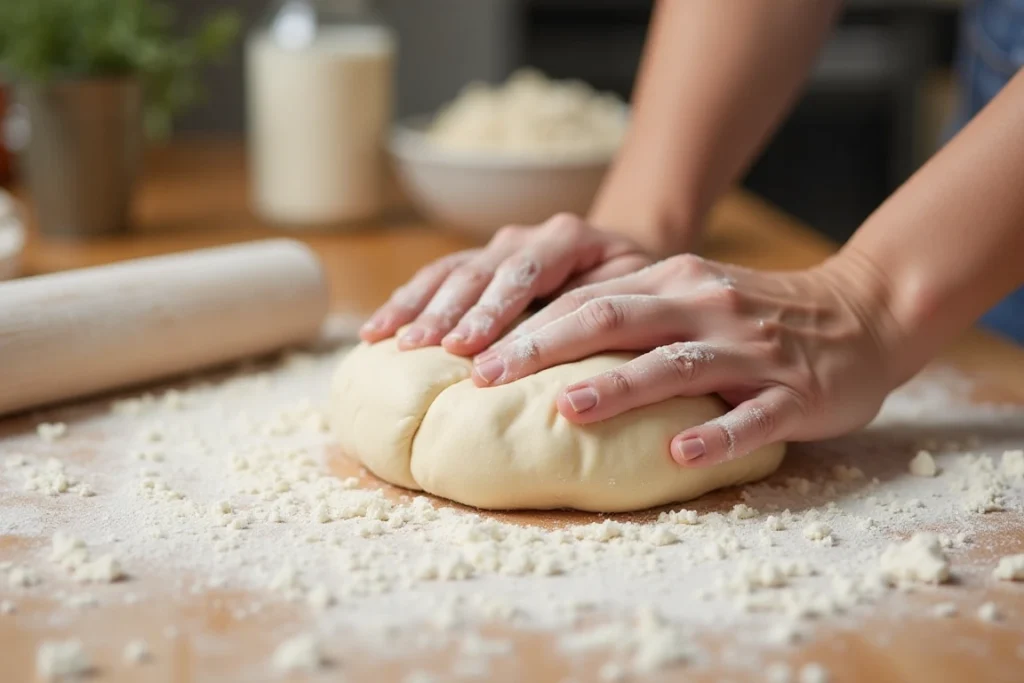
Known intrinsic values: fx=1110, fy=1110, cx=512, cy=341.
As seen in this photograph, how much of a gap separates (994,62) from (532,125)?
88 centimetres

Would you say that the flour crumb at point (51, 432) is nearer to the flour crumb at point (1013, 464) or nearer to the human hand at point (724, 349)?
the human hand at point (724, 349)

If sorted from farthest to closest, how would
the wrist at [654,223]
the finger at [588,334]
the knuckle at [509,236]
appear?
the wrist at [654,223] < the knuckle at [509,236] < the finger at [588,334]

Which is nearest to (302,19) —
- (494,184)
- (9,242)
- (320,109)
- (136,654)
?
(320,109)

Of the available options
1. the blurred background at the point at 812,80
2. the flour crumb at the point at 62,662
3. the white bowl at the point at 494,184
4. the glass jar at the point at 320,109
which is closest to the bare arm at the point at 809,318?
the flour crumb at the point at 62,662

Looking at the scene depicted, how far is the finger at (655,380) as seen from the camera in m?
1.18

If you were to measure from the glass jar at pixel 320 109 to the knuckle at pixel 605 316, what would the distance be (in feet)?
4.15

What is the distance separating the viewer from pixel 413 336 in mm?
1326

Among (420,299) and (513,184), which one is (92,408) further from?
(513,184)

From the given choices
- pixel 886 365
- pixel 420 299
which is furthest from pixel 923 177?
pixel 420 299

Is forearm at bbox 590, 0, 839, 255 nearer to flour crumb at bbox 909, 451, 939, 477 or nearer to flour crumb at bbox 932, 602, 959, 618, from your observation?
flour crumb at bbox 909, 451, 939, 477

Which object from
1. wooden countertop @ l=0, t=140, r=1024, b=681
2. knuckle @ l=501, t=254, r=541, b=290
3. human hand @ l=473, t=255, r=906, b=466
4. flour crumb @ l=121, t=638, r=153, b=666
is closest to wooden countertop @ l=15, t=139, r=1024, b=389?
wooden countertop @ l=0, t=140, r=1024, b=681

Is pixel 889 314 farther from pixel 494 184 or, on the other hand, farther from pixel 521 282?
pixel 494 184

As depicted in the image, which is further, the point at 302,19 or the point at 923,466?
the point at 302,19

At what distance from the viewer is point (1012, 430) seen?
4.82ft
